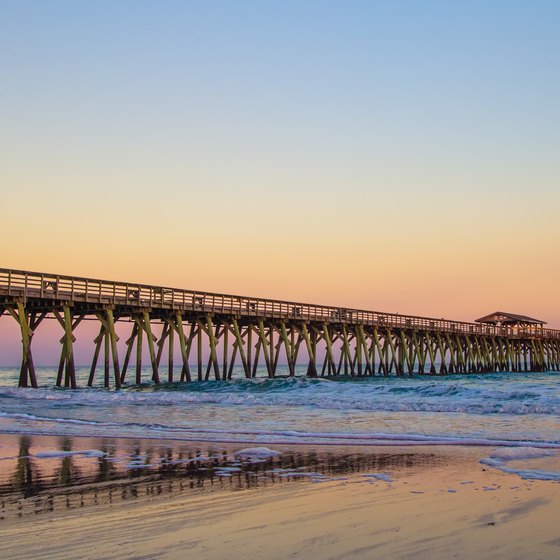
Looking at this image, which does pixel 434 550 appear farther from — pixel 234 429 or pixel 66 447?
pixel 234 429

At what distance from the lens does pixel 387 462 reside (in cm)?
877

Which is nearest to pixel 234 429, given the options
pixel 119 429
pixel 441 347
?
pixel 119 429

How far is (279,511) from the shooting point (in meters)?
5.81

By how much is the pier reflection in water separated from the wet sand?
3 centimetres

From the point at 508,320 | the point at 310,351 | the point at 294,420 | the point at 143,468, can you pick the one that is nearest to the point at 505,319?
the point at 508,320

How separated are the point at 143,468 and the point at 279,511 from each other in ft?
9.73

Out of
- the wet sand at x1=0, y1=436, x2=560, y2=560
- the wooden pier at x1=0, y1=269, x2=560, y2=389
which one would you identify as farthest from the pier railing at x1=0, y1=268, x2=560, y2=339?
the wet sand at x1=0, y1=436, x2=560, y2=560

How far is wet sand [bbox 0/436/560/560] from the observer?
464 centimetres

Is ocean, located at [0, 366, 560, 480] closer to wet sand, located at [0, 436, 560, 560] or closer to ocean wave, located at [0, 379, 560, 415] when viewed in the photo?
ocean wave, located at [0, 379, 560, 415]

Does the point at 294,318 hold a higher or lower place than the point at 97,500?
higher

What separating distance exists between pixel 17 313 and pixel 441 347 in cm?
3825

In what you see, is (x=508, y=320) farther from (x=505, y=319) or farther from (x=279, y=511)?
(x=279, y=511)

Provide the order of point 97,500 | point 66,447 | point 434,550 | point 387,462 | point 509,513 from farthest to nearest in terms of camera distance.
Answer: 1. point 66,447
2. point 387,462
3. point 97,500
4. point 509,513
5. point 434,550

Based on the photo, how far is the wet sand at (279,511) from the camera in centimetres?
464
